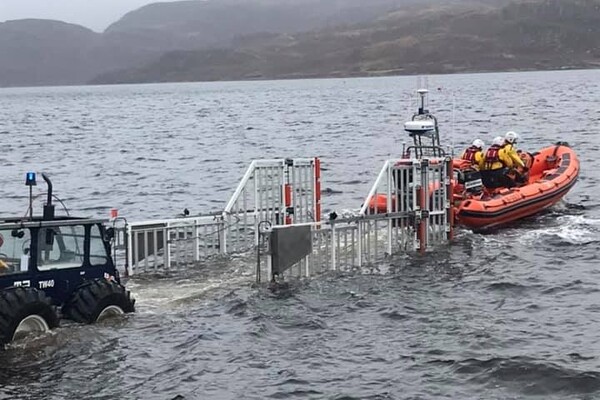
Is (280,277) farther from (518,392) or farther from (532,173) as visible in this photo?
(532,173)

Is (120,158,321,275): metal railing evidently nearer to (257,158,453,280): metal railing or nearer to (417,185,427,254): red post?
(257,158,453,280): metal railing

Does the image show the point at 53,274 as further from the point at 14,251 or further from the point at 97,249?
the point at 97,249

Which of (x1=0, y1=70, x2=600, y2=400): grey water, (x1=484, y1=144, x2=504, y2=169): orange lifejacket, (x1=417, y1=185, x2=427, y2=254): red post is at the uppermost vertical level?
(x1=484, y1=144, x2=504, y2=169): orange lifejacket

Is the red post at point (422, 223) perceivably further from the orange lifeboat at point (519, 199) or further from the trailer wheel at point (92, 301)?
the trailer wheel at point (92, 301)

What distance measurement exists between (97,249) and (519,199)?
11199 millimetres

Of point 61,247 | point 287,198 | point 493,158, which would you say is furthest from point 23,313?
point 493,158

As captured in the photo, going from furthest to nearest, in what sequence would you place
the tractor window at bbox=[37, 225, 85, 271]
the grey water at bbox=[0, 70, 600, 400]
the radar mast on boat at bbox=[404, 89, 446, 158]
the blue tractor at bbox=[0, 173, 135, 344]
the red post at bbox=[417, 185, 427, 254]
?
the radar mast on boat at bbox=[404, 89, 446, 158], the red post at bbox=[417, 185, 427, 254], the tractor window at bbox=[37, 225, 85, 271], the blue tractor at bbox=[0, 173, 135, 344], the grey water at bbox=[0, 70, 600, 400]

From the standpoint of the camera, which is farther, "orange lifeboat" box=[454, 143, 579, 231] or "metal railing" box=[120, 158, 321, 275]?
"orange lifeboat" box=[454, 143, 579, 231]

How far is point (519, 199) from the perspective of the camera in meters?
20.7

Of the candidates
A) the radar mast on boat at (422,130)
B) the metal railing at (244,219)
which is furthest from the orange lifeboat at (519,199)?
the metal railing at (244,219)

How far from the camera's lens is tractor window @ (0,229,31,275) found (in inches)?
460

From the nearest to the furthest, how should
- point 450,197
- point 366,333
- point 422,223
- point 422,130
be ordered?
point 366,333 < point 422,223 < point 450,197 < point 422,130

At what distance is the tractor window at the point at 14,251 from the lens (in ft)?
38.3

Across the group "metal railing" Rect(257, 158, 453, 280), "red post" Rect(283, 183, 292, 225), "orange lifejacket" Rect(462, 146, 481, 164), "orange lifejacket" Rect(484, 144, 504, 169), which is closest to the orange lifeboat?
"orange lifejacket" Rect(484, 144, 504, 169)
